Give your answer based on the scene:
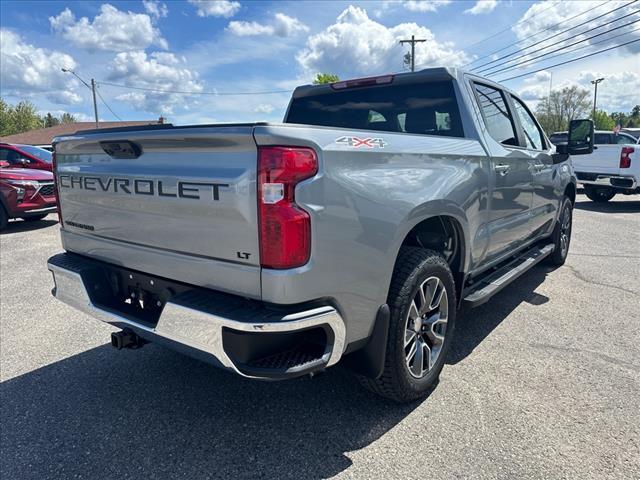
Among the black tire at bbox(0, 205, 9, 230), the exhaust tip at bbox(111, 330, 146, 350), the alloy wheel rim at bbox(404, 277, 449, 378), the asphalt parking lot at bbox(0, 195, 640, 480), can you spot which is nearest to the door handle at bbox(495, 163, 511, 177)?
the alloy wheel rim at bbox(404, 277, 449, 378)

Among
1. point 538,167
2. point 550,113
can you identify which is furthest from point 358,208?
point 550,113

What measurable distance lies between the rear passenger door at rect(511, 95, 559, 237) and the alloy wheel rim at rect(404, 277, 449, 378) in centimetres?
203

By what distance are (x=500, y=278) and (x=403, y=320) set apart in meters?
1.67

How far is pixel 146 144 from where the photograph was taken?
7.79 ft

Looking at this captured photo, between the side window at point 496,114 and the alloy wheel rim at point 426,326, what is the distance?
155 cm

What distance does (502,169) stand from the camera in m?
3.66

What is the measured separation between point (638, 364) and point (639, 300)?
1.72 meters

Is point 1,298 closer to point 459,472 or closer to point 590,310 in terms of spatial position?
point 459,472

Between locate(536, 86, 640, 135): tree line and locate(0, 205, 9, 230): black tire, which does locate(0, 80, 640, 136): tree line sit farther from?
locate(0, 205, 9, 230): black tire

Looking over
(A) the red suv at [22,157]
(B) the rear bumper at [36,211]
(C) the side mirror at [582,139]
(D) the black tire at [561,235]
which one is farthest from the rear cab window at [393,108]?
(A) the red suv at [22,157]

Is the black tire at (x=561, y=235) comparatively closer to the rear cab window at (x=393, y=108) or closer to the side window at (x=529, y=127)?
the side window at (x=529, y=127)

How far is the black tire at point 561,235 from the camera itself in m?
5.67

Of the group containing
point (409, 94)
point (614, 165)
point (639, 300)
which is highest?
point (409, 94)

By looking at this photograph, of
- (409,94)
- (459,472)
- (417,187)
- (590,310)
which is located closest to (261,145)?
(417,187)
